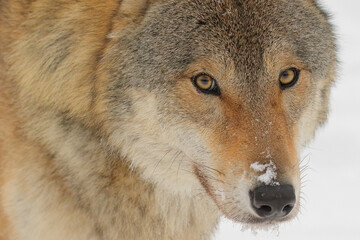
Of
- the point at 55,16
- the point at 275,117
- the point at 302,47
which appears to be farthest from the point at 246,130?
the point at 55,16

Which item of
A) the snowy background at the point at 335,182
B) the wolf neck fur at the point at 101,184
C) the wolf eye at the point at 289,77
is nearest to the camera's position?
the wolf eye at the point at 289,77

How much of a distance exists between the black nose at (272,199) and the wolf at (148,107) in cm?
4

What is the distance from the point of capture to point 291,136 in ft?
10.8

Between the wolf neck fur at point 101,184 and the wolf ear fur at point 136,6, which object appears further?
the wolf neck fur at point 101,184

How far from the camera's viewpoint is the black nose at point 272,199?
2.97 m

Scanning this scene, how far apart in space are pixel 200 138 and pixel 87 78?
712 mm

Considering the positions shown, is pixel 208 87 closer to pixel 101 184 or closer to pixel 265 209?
pixel 265 209

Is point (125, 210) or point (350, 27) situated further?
point (350, 27)

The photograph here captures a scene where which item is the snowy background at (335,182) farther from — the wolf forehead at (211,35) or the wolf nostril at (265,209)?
the wolf nostril at (265,209)

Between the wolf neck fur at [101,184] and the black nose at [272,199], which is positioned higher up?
the black nose at [272,199]

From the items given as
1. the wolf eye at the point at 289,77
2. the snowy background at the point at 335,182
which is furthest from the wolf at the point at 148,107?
the snowy background at the point at 335,182

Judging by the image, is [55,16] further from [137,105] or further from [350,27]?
[350,27]

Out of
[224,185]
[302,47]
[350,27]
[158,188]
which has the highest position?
[302,47]

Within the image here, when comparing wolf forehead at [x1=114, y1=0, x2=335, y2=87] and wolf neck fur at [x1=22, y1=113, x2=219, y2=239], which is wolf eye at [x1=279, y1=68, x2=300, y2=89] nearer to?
wolf forehead at [x1=114, y1=0, x2=335, y2=87]
